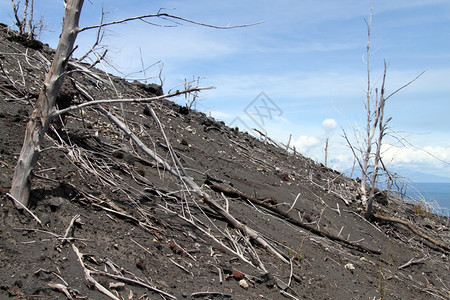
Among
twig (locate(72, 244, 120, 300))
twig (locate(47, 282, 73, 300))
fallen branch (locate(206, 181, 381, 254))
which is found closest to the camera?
twig (locate(47, 282, 73, 300))

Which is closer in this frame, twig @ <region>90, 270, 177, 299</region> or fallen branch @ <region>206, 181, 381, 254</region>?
twig @ <region>90, 270, 177, 299</region>

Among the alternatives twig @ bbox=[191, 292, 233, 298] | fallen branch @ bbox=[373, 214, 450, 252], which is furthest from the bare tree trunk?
fallen branch @ bbox=[373, 214, 450, 252]

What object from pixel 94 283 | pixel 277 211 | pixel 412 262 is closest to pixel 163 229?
pixel 94 283

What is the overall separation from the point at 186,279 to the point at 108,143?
2.44 metres

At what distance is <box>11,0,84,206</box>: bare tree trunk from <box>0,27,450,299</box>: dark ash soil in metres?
0.15

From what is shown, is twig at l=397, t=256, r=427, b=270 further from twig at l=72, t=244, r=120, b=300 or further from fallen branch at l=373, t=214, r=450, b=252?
twig at l=72, t=244, r=120, b=300

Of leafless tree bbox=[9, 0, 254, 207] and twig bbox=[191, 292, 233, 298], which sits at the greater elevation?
leafless tree bbox=[9, 0, 254, 207]

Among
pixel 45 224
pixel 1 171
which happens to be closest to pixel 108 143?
pixel 1 171

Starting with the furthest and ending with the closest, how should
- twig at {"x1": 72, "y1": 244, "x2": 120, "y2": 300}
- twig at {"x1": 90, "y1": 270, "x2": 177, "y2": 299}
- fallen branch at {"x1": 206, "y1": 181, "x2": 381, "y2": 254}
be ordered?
fallen branch at {"x1": 206, "y1": 181, "x2": 381, "y2": 254}
twig at {"x1": 90, "y1": 270, "x2": 177, "y2": 299}
twig at {"x1": 72, "y1": 244, "x2": 120, "y2": 300}

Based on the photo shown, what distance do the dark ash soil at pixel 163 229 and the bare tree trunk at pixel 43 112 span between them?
0.15m

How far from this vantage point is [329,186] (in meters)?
8.80

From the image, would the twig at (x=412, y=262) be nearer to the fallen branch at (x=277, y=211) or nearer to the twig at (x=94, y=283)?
the fallen branch at (x=277, y=211)

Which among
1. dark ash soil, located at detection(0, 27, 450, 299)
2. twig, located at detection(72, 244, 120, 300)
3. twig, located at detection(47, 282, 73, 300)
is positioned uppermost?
dark ash soil, located at detection(0, 27, 450, 299)

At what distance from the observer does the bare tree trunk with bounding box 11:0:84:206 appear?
3.39 metres
